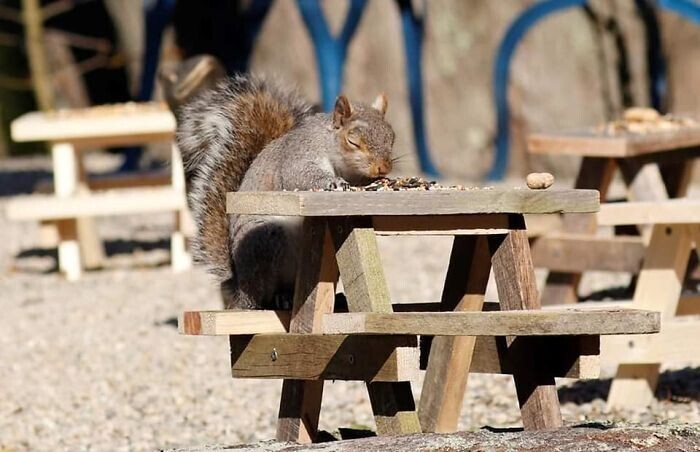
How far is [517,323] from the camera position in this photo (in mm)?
2627

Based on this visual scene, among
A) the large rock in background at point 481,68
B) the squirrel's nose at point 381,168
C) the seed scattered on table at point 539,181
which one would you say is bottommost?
the seed scattered on table at point 539,181

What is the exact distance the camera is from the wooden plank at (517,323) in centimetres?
262

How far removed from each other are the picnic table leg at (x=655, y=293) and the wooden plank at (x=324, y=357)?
165 cm

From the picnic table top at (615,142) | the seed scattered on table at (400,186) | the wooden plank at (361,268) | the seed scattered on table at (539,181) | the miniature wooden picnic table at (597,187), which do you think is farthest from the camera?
the miniature wooden picnic table at (597,187)

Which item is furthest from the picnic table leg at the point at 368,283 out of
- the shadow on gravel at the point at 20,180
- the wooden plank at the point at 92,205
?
the shadow on gravel at the point at 20,180

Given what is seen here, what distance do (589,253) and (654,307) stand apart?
1.13 m

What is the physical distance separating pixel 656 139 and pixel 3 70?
8770 millimetres

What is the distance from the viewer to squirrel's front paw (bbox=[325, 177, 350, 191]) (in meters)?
A: 3.09

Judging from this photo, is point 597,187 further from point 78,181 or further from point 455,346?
point 78,181

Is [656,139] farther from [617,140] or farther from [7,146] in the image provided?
[7,146]

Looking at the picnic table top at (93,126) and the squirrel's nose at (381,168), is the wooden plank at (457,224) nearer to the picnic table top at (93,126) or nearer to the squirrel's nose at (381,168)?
the squirrel's nose at (381,168)

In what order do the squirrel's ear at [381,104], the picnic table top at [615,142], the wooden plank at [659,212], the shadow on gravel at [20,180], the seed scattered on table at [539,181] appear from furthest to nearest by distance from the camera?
the shadow on gravel at [20,180] → the picnic table top at [615,142] → the wooden plank at [659,212] → the squirrel's ear at [381,104] → the seed scattered on table at [539,181]

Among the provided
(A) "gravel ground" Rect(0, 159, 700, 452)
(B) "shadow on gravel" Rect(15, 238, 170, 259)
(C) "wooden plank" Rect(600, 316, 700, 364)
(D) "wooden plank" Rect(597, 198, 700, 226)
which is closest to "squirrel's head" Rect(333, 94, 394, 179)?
(A) "gravel ground" Rect(0, 159, 700, 452)

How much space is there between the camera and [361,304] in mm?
2787
